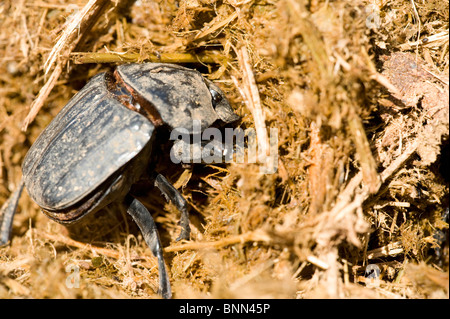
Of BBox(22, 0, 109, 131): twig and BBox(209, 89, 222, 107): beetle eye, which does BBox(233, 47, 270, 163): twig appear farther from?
BBox(22, 0, 109, 131): twig

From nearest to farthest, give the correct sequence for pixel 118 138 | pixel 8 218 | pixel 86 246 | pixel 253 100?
pixel 118 138
pixel 253 100
pixel 86 246
pixel 8 218

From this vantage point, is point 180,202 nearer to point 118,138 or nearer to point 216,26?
point 118,138

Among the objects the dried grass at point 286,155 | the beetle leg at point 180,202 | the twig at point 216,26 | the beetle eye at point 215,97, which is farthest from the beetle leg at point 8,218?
the twig at point 216,26

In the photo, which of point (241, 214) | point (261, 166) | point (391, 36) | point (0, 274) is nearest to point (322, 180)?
point (261, 166)

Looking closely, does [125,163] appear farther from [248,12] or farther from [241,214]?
[248,12]

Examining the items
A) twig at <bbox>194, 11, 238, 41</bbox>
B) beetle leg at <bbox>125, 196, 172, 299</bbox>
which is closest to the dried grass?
twig at <bbox>194, 11, 238, 41</bbox>

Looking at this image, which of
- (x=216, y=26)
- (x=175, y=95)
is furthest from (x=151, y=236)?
(x=216, y=26)
